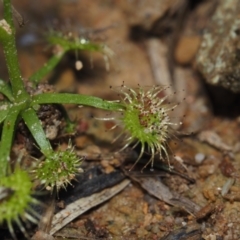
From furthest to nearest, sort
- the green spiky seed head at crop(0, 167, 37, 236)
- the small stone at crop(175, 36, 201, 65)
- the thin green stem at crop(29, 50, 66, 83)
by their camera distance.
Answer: the small stone at crop(175, 36, 201, 65) → the thin green stem at crop(29, 50, 66, 83) → the green spiky seed head at crop(0, 167, 37, 236)

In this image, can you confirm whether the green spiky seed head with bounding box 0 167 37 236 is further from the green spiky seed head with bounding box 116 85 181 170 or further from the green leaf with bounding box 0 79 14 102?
the green spiky seed head with bounding box 116 85 181 170

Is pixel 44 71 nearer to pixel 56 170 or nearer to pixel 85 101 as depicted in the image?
pixel 85 101

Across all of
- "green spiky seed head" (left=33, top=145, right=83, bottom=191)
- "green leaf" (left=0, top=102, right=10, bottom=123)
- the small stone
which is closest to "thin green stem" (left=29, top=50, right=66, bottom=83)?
"green leaf" (left=0, top=102, right=10, bottom=123)

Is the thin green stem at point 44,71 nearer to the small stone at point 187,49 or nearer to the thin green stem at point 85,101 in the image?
the thin green stem at point 85,101

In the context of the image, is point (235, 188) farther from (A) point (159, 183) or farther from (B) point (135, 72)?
(B) point (135, 72)

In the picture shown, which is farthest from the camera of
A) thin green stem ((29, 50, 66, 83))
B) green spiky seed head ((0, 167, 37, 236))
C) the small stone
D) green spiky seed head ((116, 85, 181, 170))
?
the small stone

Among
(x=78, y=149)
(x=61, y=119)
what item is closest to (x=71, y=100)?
(x=61, y=119)
